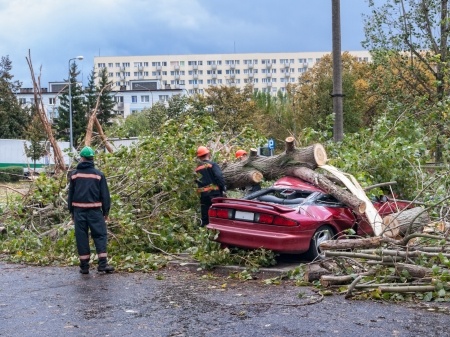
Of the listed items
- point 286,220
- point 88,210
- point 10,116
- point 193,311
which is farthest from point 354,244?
point 10,116

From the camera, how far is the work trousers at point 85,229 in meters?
9.26

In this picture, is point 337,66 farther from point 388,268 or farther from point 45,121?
point 388,268

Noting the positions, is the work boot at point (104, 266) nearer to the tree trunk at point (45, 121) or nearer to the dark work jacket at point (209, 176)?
the dark work jacket at point (209, 176)

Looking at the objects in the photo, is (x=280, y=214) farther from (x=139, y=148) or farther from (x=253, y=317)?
(x=139, y=148)

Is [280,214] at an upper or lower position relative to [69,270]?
upper

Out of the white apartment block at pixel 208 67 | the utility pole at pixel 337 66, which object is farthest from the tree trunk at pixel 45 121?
the white apartment block at pixel 208 67

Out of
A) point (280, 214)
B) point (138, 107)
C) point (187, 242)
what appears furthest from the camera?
point (138, 107)

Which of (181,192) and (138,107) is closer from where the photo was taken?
(181,192)

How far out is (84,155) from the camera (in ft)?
30.6

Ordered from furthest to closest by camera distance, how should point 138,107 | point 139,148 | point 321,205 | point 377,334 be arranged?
point 138,107 → point 139,148 → point 321,205 → point 377,334

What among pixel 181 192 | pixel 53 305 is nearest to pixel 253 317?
pixel 53 305

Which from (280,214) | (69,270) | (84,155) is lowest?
(69,270)

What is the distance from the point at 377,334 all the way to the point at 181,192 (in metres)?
6.54

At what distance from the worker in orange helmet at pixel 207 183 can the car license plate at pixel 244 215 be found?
6.91 ft
